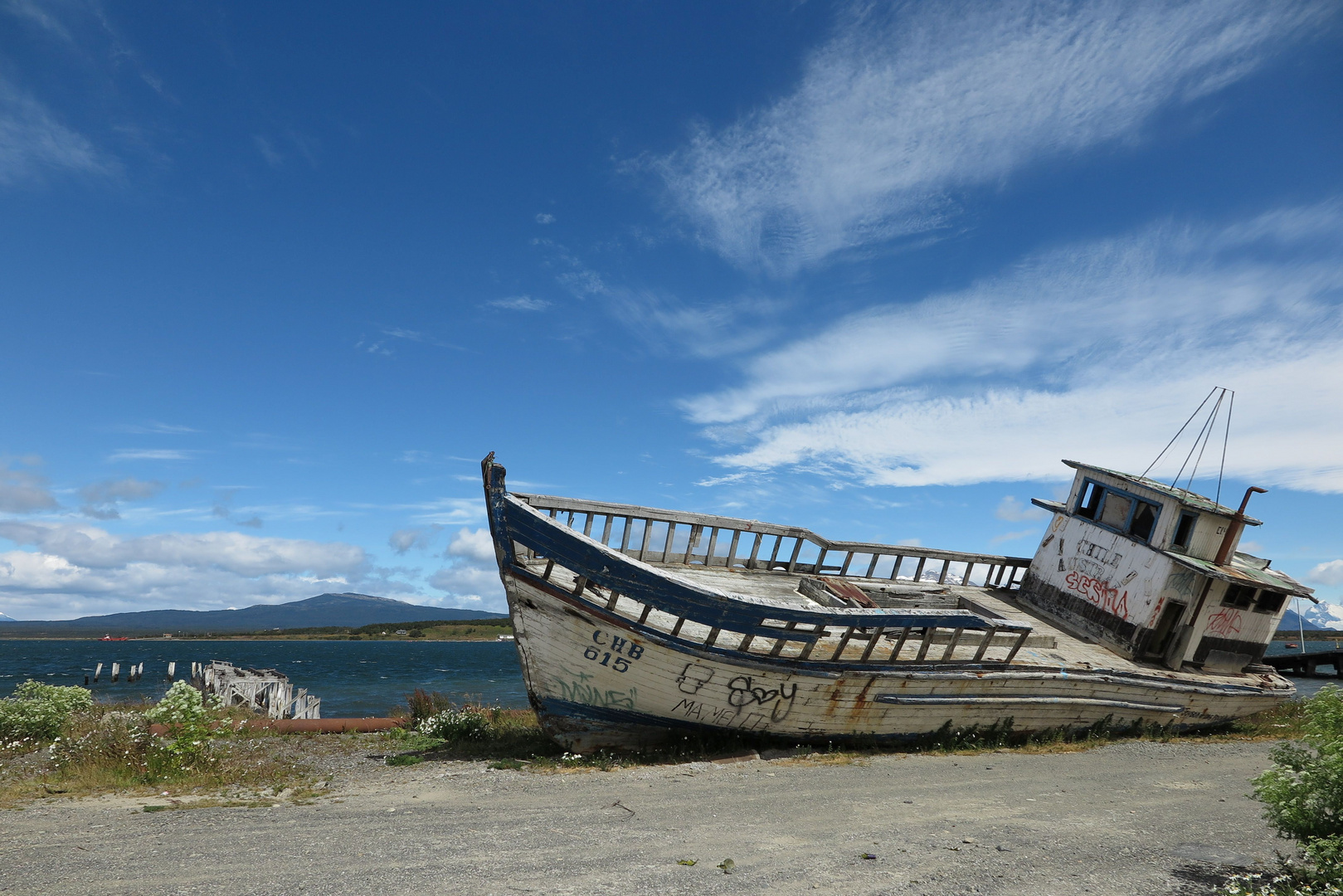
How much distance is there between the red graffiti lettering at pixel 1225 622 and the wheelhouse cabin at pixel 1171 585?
0.07ft

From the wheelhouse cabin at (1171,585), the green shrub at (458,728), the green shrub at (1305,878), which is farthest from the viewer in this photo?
the wheelhouse cabin at (1171,585)

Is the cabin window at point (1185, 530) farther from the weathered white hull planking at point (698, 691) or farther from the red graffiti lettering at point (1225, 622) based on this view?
the weathered white hull planking at point (698, 691)

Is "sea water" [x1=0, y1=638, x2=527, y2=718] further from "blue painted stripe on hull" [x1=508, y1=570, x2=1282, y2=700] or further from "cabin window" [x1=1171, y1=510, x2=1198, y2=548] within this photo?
"cabin window" [x1=1171, y1=510, x2=1198, y2=548]

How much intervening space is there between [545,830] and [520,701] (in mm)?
25422

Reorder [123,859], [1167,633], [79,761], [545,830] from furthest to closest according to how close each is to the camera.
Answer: [1167,633]
[79,761]
[545,830]
[123,859]

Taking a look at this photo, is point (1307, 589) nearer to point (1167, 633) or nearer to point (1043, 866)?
point (1167, 633)

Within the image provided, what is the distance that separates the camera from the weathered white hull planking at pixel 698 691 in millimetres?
9391

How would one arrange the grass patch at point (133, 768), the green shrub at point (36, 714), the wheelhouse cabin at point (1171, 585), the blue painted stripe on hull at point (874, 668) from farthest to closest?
the wheelhouse cabin at point (1171, 585), the green shrub at point (36, 714), the blue painted stripe on hull at point (874, 668), the grass patch at point (133, 768)

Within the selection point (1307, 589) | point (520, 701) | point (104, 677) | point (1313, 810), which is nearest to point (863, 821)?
point (1313, 810)

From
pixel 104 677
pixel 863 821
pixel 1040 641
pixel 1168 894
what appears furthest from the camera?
pixel 104 677

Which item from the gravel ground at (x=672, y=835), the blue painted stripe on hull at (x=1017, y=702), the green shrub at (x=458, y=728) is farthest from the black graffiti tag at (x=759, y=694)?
the green shrub at (x=458, y=728)

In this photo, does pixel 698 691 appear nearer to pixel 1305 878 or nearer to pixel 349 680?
pixel 1305 878

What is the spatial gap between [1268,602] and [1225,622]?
4.36 feet

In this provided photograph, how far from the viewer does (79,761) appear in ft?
31.5
